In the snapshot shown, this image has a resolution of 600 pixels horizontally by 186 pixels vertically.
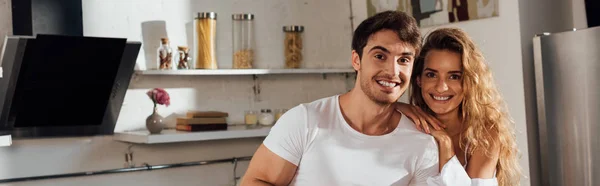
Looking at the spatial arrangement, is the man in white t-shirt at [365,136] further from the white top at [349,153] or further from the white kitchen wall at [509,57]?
the white kitchen wall at [509,57]

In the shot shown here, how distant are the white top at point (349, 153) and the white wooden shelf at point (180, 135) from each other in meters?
1.52

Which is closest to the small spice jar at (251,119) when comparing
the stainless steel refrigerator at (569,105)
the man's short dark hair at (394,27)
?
the stainless steel refrigerator at (569,105)

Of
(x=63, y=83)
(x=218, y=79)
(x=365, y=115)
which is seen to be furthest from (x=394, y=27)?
(x=218, y=79)

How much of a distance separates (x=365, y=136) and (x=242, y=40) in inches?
82.4

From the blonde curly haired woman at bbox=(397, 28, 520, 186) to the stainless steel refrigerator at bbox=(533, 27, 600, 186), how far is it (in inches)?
36.3

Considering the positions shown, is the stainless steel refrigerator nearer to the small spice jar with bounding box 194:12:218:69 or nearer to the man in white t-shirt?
the man in white t-shirt

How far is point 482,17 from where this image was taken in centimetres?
374

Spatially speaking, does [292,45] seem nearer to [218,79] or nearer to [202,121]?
[218,79]

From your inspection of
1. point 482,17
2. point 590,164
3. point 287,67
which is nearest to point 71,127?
point 287,67

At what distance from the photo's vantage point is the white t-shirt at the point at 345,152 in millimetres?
2141

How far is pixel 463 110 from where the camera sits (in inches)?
93.1

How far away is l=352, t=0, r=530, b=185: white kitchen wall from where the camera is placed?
140 inches

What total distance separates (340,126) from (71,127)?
1959 mm

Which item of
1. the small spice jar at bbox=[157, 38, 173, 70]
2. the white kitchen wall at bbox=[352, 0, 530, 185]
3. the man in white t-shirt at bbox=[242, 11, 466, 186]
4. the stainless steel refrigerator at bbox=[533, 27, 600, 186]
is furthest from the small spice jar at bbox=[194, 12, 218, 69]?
the man in white t-shirt at bbox=[242, 11, 466, 186]
